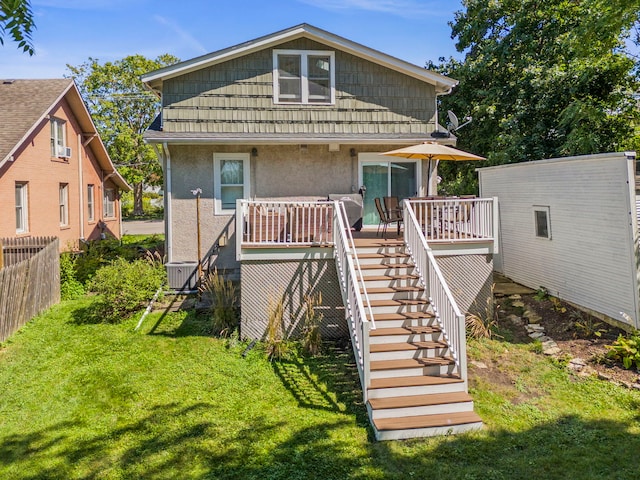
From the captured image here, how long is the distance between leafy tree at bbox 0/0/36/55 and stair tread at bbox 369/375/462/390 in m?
5.18

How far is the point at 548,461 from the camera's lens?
16.1 ft

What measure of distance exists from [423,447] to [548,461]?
51.7 inches

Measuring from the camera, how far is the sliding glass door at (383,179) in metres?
11.5

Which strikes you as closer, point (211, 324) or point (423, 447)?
point (423, 447)

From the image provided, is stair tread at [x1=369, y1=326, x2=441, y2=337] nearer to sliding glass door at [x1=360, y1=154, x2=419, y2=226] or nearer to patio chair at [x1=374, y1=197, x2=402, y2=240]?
patio chair at [x1=374, y1=197, x2=402, y2=240]

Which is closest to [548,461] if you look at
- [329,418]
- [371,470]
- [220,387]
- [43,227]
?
[371,470]

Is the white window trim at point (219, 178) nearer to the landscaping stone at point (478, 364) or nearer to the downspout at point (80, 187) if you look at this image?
the landscaping stone at point (478, 364)

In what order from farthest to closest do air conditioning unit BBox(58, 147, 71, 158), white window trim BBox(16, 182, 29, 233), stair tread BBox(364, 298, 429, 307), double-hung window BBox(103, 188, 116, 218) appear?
double-hung window BBox(103, 188, 116, 218), air conditioning unit BBox(58, 147, 71, 158), white window trim BBox(16, 182, 29, 233), stair tread BBox(364, 298, 429, 307)

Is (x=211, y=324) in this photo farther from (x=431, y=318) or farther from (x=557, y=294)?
(x=557, y=294)

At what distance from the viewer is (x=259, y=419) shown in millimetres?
5699

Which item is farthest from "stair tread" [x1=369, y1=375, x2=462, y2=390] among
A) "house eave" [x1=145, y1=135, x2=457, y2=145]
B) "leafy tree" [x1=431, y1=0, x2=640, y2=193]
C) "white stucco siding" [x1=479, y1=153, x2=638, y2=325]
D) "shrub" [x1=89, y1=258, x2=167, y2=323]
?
"leafy tree" [x1=431, y1=0, x2=640, y2=193]

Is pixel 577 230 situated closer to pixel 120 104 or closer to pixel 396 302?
pixel 396 302

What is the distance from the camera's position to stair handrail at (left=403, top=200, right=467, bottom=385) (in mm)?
6172

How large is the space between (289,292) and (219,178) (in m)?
4.05
